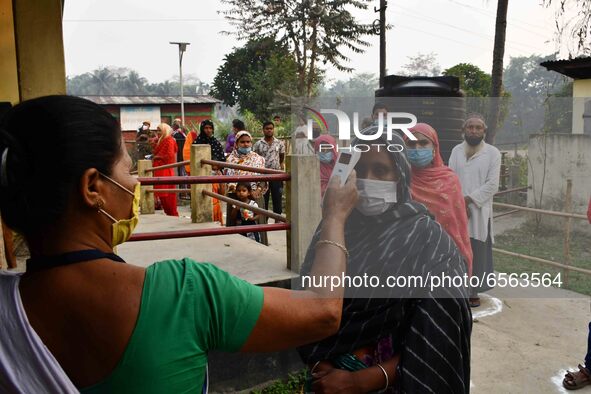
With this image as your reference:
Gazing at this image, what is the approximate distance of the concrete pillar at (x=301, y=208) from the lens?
321cm

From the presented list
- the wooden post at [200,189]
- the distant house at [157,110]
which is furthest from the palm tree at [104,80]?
the wooden post at [200,189]

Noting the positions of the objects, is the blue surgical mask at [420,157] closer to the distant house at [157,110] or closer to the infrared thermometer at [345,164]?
the infrared thermometer at [345,164]

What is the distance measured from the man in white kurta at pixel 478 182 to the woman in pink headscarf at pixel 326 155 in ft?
1.15

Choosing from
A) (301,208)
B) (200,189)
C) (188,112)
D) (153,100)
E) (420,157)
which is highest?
(153,100)

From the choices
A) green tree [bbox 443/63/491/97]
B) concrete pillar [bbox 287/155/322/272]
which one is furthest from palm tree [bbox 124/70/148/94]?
concrete pillar [bbox 287/155/322/272]

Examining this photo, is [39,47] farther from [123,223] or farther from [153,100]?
[153,100]

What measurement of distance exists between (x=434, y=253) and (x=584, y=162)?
1.80 feet

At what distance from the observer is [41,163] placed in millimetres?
895

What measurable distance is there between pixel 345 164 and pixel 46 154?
75 centimetres

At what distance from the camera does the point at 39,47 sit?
13.2 ft

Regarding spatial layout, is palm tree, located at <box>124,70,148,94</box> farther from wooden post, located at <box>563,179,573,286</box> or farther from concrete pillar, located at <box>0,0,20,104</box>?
wooden post, located at <box>563,179,573,286</box>

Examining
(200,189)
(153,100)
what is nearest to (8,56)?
(200,189)

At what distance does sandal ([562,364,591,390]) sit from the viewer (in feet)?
10.8

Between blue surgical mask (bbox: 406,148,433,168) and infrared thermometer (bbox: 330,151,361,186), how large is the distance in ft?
0.53
